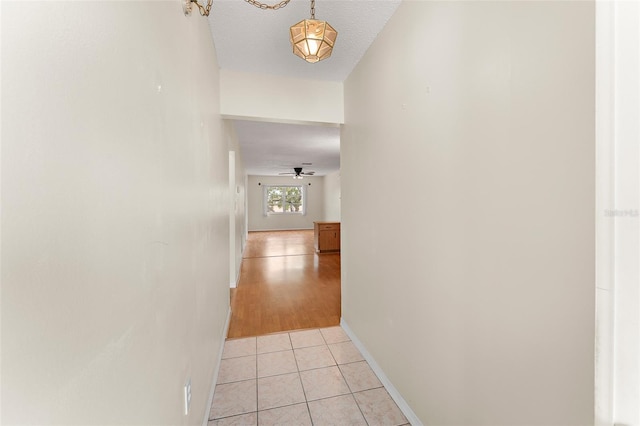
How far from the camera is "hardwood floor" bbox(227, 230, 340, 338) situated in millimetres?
2909

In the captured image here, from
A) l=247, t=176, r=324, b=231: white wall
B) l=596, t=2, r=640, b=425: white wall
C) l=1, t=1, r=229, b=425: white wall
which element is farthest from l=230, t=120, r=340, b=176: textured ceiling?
l=247, t=176, r=324, b=231: white wall

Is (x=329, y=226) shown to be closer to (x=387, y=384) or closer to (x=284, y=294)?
(x=284, y=294)

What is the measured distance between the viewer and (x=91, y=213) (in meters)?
0.50

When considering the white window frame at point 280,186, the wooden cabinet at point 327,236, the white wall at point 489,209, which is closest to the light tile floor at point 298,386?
the white wall at point 489,209

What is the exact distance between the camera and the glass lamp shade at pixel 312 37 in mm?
1242

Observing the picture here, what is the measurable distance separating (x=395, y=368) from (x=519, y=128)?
1604mm

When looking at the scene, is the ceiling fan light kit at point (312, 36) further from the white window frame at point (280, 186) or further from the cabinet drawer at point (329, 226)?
the white window frame at point (280, 186)

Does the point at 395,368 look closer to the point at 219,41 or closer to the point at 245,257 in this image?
the point at 219,41

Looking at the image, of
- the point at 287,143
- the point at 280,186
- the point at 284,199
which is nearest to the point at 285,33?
the point at 287,143

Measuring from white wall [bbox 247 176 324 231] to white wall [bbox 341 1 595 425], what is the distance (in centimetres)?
945

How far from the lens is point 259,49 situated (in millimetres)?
2041

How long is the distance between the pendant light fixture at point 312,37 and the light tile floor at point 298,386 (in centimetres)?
209

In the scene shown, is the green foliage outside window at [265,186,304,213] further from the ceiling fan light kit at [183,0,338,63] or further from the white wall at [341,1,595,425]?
the ceiling fan light kit at [183,0,338,63]

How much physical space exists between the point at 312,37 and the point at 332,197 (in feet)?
29.2
